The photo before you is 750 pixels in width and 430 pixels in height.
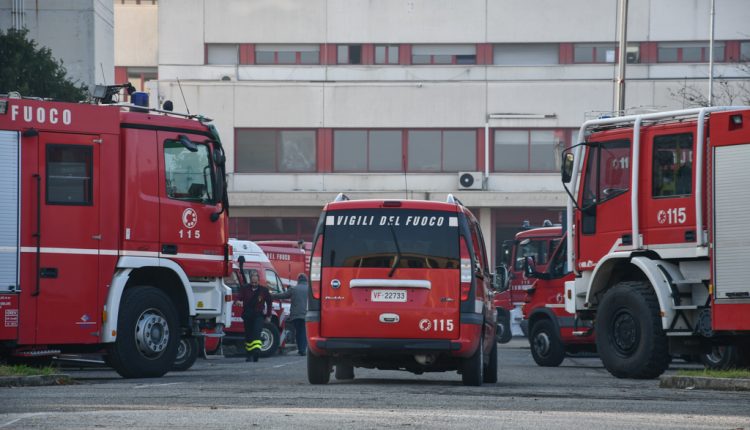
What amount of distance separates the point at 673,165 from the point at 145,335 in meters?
6.54

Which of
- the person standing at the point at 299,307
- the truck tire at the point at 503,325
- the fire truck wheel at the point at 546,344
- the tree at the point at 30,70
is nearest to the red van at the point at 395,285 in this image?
the fire truck wheel at the point at 546,344

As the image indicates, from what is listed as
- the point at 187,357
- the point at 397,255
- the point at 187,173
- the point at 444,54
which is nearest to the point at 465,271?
the point at 397,255

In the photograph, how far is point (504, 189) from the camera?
51.0 meters

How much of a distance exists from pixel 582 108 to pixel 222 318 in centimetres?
3299

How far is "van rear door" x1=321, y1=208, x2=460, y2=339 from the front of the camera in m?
14.9

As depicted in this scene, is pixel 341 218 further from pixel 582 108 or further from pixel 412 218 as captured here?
pixel 582 108

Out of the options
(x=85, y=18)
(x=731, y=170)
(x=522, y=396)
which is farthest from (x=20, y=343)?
(x=85, y=18)

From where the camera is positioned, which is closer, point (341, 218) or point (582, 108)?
point (341, 218)

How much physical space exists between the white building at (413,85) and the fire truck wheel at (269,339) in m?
22.1

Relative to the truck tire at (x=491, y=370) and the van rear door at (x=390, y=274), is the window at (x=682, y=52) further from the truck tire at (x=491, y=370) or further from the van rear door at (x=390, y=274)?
the van rear door at (x=390, y=274)

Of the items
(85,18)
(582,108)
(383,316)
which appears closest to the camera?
(383,316)

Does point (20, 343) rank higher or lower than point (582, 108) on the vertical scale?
lower

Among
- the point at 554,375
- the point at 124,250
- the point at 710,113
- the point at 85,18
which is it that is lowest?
the point at 554,375

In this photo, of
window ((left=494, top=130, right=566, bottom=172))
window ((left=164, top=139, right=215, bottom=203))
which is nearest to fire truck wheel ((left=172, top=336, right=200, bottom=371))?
window ((left=164, top=139, right=215, bottom=203))
